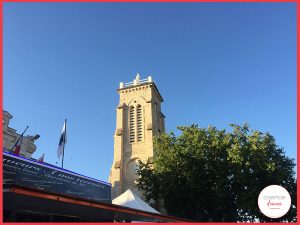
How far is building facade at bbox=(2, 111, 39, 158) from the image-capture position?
111 ft

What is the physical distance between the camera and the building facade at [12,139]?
1337 inches

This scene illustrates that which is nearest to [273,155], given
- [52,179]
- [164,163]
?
[164,163]

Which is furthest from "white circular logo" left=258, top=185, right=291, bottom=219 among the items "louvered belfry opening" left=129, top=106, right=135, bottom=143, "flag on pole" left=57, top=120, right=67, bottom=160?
"louvered belfry opening" left=129, top=106, right=135, bottom=143

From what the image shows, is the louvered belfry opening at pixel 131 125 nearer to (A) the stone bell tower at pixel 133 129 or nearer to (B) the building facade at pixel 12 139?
(A) the stone bell tower at pixel 133 129

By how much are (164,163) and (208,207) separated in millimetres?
5819

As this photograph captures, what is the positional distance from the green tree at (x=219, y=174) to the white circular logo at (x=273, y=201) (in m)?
14.6

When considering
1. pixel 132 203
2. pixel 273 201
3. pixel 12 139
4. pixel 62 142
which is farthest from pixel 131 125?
pixel 273 201

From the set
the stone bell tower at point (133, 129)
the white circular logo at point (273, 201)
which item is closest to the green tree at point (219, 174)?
the stone bell tower at point (133, 129)

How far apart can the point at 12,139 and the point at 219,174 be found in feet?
66.1

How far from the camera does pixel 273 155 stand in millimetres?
32469

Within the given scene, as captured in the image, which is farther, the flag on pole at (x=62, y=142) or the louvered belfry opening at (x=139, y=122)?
the louvered belfry opening at (x=139, y=122)

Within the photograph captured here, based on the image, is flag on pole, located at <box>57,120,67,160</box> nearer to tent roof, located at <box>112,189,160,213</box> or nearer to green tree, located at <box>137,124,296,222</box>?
tent roof, located at <box>112,189,160,213</box>

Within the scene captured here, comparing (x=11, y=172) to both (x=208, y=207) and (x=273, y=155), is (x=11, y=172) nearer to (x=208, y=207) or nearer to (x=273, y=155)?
(x=208, y=207)

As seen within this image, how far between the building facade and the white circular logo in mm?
24314
